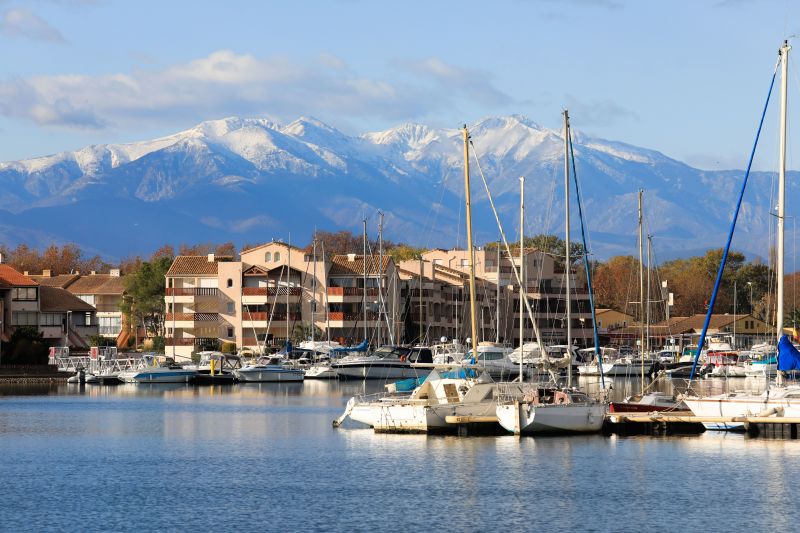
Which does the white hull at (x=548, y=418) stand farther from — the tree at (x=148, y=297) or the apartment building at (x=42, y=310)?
the tree at (x=148, y=297)

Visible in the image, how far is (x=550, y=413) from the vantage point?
56.4 metres

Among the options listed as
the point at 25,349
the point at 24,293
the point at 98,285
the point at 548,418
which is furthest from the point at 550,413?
the point at 98,285

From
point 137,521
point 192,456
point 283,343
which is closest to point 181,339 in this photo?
point 283,343

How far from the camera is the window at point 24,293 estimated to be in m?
120

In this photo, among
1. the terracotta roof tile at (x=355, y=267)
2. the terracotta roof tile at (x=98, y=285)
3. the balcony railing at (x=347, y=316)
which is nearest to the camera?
the balcony railing at (x=347, y=316)

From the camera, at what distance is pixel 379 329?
12850cm

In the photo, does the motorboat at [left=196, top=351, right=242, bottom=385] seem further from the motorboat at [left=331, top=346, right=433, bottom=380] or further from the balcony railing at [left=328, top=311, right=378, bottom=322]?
the balcony railing at [left=328, top=311, right=378, bottom=322]

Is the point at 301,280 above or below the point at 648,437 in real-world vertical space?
above

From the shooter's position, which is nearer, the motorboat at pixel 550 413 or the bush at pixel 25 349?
the motorboat at pixel 550 413

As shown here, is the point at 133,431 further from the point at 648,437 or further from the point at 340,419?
the point at 648,437

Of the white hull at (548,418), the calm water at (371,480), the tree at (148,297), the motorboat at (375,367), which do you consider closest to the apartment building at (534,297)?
the tree at (148,297)

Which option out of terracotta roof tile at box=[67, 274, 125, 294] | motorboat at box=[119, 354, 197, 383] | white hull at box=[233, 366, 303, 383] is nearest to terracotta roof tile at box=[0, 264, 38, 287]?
motorboat at box=[119, 354, 197, 383]

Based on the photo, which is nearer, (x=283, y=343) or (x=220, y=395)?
(x=220, y=395)

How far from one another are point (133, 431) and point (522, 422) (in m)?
19.6
